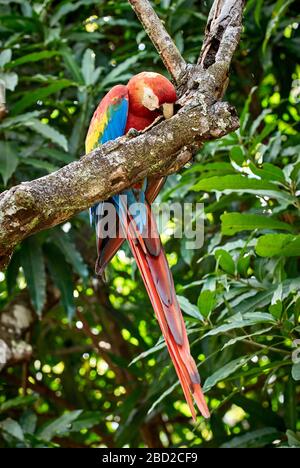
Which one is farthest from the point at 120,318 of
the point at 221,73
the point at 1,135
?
the point at 221,73

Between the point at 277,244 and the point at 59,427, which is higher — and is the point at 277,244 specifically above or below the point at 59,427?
above

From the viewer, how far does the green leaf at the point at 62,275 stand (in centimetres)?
324

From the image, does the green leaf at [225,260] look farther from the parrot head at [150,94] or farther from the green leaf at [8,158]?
the green leaf at [8,158]

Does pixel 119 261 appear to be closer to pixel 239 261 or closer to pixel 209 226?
pixel 209 226

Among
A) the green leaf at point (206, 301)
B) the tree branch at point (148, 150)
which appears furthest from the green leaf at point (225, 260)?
the tree branch at point (148, 150)

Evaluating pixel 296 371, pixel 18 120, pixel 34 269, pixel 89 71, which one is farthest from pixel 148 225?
pixel 89 71

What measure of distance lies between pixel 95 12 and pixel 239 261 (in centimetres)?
207

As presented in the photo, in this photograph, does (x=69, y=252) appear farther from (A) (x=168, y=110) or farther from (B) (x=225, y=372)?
(A) (x=168, y=110)

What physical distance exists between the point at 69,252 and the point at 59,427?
2.37 feet

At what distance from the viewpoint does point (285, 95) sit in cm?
372

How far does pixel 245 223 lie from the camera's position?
8.11ft

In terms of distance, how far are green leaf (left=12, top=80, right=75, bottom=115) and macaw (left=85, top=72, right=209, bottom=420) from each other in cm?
69

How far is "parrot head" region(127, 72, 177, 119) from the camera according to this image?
2219mm

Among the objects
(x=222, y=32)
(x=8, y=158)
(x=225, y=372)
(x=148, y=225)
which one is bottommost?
(x=225, y=372)
